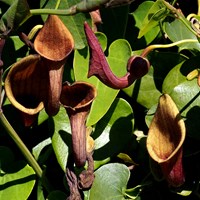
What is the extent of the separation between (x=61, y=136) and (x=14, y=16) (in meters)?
0.30

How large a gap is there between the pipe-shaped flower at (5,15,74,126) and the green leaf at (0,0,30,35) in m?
0.08

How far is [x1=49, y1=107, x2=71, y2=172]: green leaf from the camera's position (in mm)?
1140

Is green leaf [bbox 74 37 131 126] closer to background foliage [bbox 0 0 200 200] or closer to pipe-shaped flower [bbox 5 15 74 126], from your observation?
background foliage [bbox 0 0 200 200]

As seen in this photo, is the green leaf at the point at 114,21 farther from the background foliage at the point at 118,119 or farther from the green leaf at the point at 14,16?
the green leaf at the point at 14,16

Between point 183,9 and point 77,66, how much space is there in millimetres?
313

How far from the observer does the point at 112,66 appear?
3.84 feet

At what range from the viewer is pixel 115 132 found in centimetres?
117

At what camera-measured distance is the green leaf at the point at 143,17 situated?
1.23m

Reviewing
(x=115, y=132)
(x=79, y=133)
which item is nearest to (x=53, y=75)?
(x=79, y=133)

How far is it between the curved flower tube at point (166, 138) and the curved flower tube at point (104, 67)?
63mm

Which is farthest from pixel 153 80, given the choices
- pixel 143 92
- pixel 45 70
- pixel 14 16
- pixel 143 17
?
pixel 14 16

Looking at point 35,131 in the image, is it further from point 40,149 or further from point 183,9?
point 183,9

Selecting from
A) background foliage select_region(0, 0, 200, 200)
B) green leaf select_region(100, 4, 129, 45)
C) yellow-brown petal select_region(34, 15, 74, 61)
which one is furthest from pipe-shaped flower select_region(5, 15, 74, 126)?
green leaf select_region(100, 4, 129, 45)

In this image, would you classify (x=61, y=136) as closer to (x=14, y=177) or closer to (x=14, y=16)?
(x=14, y=177)
